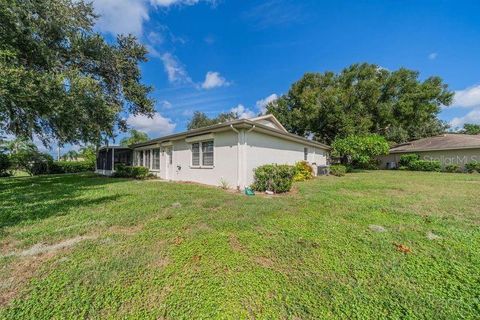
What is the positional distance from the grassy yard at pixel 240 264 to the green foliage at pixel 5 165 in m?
20.2

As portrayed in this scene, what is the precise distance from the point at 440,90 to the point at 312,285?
1198 inches

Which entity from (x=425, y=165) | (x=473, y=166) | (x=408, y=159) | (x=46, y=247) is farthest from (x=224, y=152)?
(x=408, y=159)

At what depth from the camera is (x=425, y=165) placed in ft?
66.6

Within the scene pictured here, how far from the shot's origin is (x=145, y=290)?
2508 mm

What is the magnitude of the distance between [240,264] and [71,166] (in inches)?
1118

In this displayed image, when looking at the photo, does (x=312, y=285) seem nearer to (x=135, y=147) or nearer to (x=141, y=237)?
(x=141, y=237)

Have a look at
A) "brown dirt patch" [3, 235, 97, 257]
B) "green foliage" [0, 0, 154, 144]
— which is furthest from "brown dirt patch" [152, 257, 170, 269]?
"green foliage" [0, 0, 154, 144]

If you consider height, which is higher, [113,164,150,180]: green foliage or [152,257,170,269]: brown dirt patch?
[113,164,150,180]: green foliage

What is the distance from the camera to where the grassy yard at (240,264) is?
2275mm

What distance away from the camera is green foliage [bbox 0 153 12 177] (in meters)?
19.3

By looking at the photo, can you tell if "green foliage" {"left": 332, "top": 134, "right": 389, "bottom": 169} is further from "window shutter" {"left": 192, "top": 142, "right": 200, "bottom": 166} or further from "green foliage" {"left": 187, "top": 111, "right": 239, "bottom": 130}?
"green foliage" {"left": 187, "top": 111, "right": 239, "bottom": 130}

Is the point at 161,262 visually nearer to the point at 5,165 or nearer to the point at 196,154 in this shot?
the point at 196,154

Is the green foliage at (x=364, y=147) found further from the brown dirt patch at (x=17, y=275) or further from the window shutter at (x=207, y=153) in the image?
the brown dirt patch at (x=17, y=275)

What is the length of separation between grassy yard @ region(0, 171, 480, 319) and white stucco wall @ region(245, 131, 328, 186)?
4086 mm
